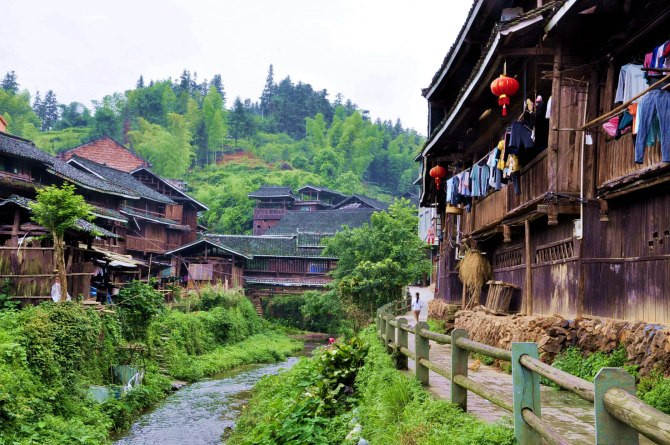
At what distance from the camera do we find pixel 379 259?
33.1m

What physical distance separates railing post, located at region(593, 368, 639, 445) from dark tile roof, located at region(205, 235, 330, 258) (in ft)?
143

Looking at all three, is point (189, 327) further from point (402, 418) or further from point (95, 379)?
point (402, 418)

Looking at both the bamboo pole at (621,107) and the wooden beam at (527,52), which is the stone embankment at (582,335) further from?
the wooden beam at (527,52)

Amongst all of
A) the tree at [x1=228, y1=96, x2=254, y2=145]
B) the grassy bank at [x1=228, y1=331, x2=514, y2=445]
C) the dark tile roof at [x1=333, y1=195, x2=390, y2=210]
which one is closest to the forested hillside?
the tree at [x1=228, y1=96, x2=254, y2=145]

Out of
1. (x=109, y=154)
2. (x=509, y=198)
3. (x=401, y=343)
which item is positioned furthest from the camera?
(x=109, y=154)

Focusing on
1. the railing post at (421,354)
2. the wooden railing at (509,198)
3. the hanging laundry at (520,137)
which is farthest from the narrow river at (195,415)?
the hanging laundry at (520,137)

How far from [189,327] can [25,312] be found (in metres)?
13.1

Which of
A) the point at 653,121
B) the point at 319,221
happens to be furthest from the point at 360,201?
the point at 653,121

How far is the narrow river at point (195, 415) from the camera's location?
1544cm

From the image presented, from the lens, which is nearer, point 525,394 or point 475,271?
point 525,394

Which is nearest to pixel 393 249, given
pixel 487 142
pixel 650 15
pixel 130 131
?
pixel 487 142

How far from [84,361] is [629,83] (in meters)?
15.4

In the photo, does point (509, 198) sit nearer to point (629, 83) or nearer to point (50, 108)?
point (629, 83)

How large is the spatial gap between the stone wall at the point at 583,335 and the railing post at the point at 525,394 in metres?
3.13
